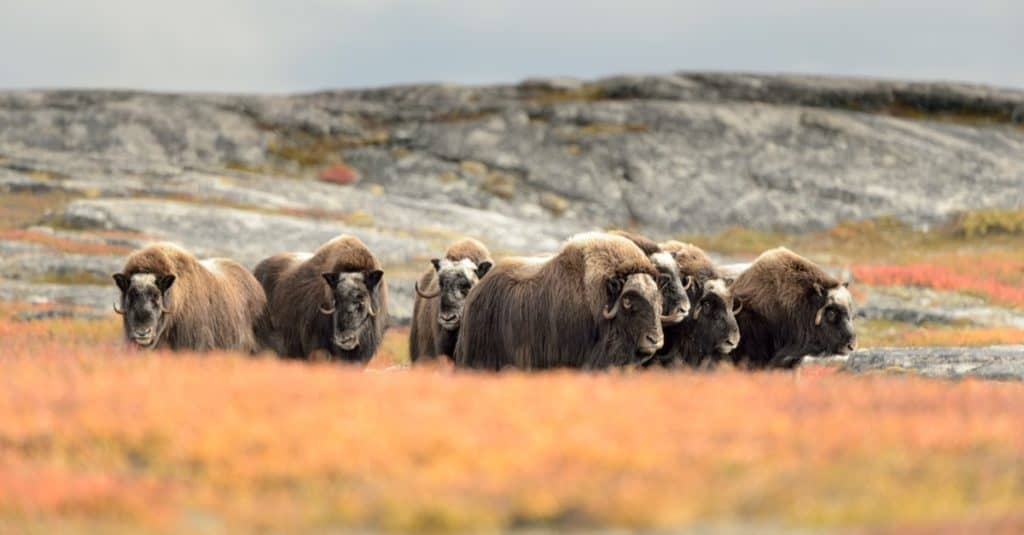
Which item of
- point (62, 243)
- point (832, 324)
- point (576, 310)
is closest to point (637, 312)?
point (576, 310)

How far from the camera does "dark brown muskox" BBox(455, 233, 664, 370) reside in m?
15.3

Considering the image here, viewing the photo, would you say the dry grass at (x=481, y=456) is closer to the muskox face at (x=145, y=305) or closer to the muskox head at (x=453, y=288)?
the muskox face at (x=145, y=305)

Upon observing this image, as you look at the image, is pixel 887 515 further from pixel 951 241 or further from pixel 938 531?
pixel 951 241

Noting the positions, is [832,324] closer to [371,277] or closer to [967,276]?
[371,277]

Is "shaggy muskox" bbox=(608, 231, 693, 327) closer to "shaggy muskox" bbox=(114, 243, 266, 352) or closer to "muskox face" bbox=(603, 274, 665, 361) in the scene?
"muskox face" bbox=(603, 274, 665, 361)

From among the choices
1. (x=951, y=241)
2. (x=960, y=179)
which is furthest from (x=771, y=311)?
(x=960, y=179)

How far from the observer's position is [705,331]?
57.3ft

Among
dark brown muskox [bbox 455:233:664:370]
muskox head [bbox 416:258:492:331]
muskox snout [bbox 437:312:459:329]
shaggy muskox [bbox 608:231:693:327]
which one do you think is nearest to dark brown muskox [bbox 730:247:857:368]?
shaggy muskox [bbox 608:231:693:327]

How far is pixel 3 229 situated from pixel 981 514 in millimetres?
39729

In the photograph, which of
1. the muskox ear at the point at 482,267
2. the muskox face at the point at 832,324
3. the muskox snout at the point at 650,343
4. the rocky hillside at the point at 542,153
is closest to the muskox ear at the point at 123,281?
the muskox ear at the point at 482,267

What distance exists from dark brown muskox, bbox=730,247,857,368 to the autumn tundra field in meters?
6.85

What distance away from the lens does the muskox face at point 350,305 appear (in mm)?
19203

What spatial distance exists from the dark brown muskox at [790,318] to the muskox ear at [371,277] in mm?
5265

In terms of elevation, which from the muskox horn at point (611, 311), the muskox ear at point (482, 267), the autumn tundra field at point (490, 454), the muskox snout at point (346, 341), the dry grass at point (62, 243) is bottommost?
A: the dry grass at point (62, 243)
